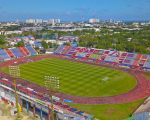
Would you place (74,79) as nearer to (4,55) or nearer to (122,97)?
(122,97)

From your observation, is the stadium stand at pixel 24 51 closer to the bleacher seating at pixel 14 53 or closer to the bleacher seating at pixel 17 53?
the bleacher seating at pixel 14 53

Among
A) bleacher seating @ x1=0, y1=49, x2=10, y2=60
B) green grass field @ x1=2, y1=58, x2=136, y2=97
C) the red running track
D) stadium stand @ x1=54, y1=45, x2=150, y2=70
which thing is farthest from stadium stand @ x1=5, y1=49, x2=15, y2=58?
the red running track

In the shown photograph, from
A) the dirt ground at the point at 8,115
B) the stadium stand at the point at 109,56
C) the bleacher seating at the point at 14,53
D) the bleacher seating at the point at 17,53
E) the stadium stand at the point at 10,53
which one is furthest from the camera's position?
the bleacher seating at the point at 17,53

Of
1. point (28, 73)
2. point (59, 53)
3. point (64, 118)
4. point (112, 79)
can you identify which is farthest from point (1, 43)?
point (64, 118)

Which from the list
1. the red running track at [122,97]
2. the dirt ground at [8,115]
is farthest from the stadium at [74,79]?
the dirt ground at [8,115]

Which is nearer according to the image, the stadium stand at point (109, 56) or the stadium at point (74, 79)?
the stadium at point (74, 79)
